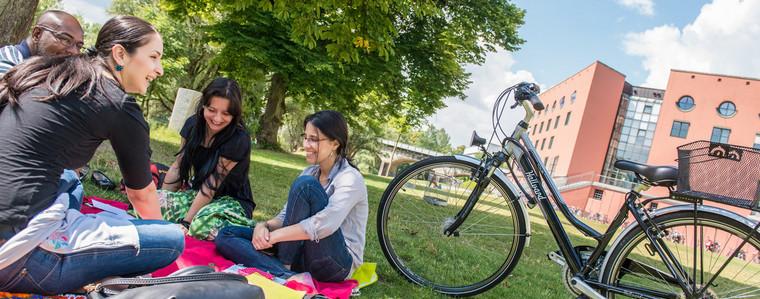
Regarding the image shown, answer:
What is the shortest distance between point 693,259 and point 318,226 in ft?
7.46

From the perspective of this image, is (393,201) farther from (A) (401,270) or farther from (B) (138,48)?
(B) (138,48)

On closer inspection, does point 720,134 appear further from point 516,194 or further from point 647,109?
point 516,194

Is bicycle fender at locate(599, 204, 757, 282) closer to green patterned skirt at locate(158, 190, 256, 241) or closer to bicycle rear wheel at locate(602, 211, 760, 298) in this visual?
bicycle rear wheel at locate(602, 211, 760, 298)

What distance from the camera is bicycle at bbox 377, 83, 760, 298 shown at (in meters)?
2.84

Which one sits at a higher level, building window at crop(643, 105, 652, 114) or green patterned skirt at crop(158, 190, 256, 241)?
building window at crop(643, 105, 652, 114)

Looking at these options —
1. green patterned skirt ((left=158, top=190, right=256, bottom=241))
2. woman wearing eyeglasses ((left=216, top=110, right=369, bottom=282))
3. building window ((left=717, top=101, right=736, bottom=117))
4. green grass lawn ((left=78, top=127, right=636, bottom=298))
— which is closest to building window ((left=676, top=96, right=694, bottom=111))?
building window ((left=717, top=101, right=736, bottom=117))

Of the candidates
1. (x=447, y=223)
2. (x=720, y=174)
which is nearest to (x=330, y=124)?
(x=447, y=223)

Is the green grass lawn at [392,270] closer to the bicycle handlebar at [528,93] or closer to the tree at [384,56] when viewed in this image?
the bicycle handlebar at [528,93]

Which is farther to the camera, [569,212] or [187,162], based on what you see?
[187,162]

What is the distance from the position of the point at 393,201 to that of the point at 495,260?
0.94 meters

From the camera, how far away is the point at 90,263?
203 centimetres

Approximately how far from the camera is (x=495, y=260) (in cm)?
388

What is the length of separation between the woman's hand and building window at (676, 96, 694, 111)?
45.2 metres

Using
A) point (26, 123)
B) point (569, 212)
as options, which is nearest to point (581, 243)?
point (569, 212)
